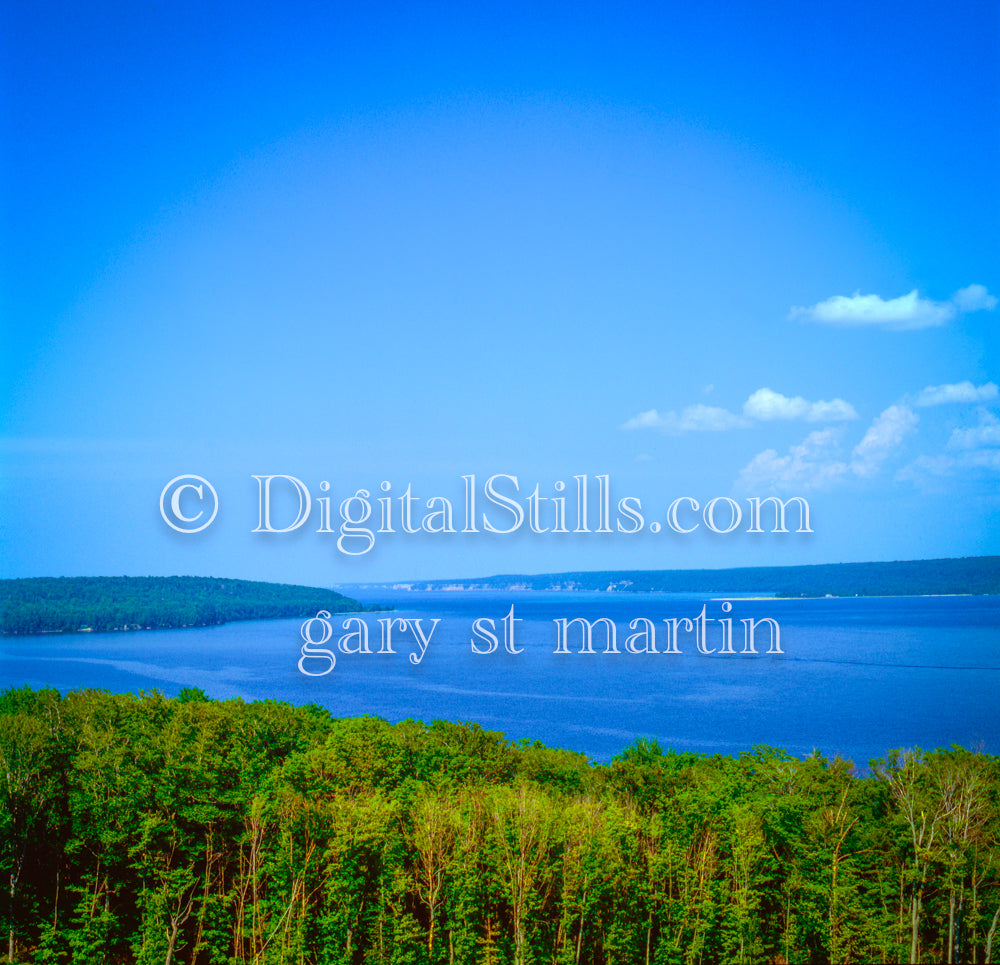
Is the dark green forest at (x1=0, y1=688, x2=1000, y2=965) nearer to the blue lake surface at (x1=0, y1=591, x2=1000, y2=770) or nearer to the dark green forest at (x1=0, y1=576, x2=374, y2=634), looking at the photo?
the blue lake surface at (x1=0, y1=591, x2=1000, y2=770)

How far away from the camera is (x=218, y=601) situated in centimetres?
14150

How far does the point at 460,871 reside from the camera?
54.3ft

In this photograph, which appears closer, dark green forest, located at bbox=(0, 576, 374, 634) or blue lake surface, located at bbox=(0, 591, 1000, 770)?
blue lake surface, located at bbox=(0, 591, 1000, 770)

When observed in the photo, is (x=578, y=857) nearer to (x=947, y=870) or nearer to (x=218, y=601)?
(x=947, y=870)

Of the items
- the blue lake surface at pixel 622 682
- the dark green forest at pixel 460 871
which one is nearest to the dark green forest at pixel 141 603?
the blue lake surface at pixel 622 682

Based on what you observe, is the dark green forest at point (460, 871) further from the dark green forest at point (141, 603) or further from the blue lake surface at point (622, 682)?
the dark green forest at point (141, 603)

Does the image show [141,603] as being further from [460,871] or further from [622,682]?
[460,871]

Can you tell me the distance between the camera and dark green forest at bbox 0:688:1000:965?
54.0 ft

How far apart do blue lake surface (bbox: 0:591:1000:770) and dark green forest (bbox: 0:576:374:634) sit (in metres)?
3.47

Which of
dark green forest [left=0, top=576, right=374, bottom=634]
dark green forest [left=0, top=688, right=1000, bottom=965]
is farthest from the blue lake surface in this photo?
dark green forest [left=0, top=688, right=1000, bottom=965]

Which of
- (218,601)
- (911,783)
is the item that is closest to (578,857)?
(911,783)

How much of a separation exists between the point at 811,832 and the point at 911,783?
7.64 feet

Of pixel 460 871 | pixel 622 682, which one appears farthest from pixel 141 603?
pixel 460 871

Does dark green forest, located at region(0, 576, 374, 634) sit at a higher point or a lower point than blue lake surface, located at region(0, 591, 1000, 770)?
higher
